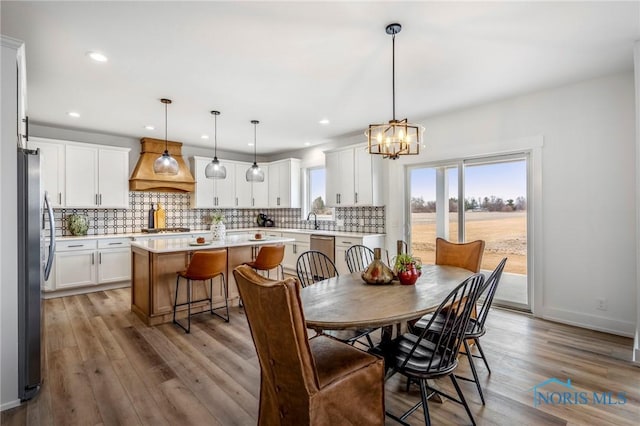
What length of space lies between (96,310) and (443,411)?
4.21 meters

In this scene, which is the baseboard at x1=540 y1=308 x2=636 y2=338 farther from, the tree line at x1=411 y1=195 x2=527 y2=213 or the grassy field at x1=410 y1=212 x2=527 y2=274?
the tree line at x1=411 y1=195 x2=527 y2=213

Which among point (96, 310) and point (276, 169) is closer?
point (96, 310)

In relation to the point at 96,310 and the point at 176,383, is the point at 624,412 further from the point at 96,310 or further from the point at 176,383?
the point at 96,310

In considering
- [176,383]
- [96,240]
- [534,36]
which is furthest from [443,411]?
[96,240]

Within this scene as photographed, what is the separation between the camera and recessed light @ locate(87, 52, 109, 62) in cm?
278

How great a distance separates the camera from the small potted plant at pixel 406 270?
7.79 feet

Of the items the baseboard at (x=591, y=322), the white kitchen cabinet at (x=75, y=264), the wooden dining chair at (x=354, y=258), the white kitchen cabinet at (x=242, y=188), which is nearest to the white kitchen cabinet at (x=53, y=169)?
the white kitchen cabinet at (x=75, y=264)

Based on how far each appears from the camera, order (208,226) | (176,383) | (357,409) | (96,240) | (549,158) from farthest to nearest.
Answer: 1. (208,226)
2. (96,240)
3. (549,158)
4. (176,383)
5. (357,409)

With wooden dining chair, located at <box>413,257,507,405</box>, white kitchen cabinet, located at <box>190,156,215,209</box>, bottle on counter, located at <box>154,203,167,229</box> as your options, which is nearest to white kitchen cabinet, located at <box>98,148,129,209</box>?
bottle on counter, located at <box>154,203,167,229</box>

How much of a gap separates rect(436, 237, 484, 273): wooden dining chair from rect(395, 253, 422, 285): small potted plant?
0.99m

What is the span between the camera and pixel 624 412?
2.06 m

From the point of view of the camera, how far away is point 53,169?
491cm

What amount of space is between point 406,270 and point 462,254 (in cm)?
118

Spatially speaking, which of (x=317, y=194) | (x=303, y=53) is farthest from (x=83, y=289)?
(x=303, y=53)
